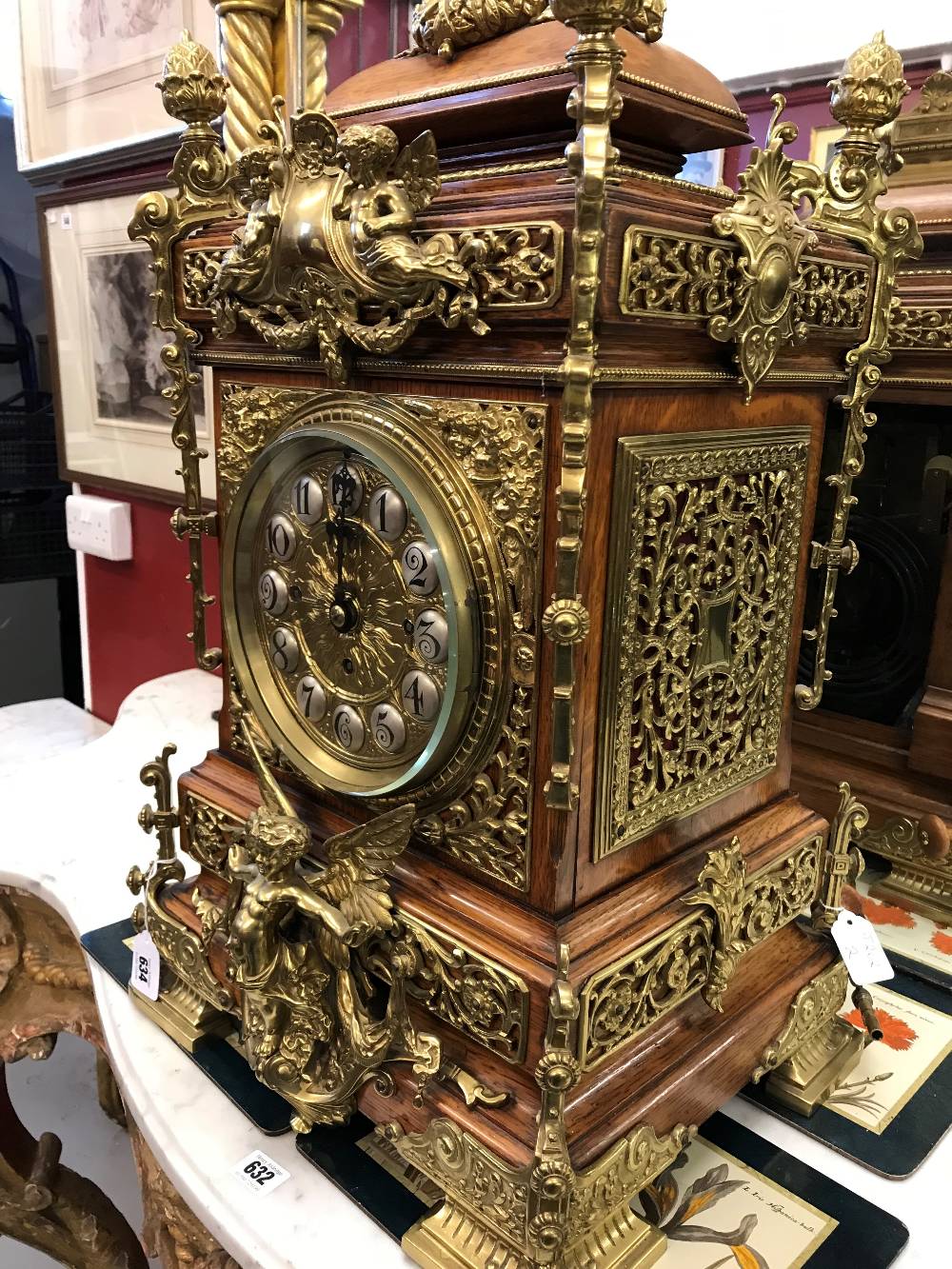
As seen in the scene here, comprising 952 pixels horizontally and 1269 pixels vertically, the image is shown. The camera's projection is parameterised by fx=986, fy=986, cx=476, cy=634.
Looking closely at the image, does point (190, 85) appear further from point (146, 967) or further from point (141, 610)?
point (141, 610)

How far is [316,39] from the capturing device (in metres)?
1.04

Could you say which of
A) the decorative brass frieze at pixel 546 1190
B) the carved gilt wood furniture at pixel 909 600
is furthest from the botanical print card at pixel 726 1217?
the carved gilt wood furniture at pixel 909 600

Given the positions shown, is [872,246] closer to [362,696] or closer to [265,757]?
[362,696]

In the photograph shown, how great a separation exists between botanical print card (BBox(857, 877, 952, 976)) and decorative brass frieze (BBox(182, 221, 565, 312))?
0.89 metres

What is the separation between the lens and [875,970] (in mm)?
910

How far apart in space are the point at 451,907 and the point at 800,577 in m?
0.42

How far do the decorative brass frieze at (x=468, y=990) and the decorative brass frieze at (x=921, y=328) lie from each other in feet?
2.75

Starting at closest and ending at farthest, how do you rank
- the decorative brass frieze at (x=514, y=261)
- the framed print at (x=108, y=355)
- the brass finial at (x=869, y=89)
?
the decorative brass frieze at (x=514, y=261) < the brass finial at (x=869, y=89) < the framed print at (x=108, y=355)

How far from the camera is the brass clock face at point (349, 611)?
2.23 feet

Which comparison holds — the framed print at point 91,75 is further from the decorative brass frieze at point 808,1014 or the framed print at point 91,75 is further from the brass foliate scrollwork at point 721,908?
the decorative brass frieze at point 808,1014

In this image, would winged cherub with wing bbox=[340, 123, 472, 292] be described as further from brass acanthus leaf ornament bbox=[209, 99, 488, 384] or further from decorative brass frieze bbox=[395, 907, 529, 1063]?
decorative brass frieze bbox=[395, 907, 529, 1063]

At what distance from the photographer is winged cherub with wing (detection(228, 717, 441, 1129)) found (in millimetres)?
733

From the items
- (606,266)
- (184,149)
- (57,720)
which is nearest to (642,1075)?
(606,266)

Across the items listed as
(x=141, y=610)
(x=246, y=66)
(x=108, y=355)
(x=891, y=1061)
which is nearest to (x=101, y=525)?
(x=141, y=610)
